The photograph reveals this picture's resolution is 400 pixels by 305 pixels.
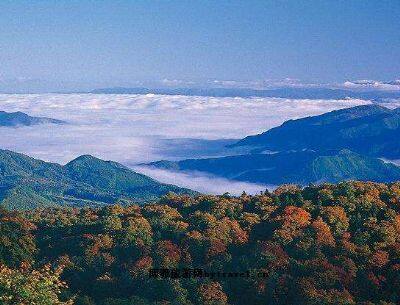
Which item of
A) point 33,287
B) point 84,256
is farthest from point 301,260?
point 33,287

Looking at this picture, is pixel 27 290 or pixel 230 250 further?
pixel 230 250

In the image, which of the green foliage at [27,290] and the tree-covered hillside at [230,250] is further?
the tree-covered hillside at [230,250]

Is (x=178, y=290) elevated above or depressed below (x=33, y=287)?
below

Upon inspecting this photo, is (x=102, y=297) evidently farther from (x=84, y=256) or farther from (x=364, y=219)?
(x=364, y=219)

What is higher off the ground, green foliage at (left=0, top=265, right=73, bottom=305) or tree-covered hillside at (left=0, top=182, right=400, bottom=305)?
green foliage at (left=0, top=265, right=73, bottom=305)

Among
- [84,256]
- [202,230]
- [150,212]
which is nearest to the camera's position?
[84,256]

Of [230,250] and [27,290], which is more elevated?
[27,290]

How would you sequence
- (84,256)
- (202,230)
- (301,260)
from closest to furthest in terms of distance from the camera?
(301,260) → (84,256) → (202,230)

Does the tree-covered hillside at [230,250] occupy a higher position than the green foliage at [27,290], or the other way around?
the green foliage at [27,290]
